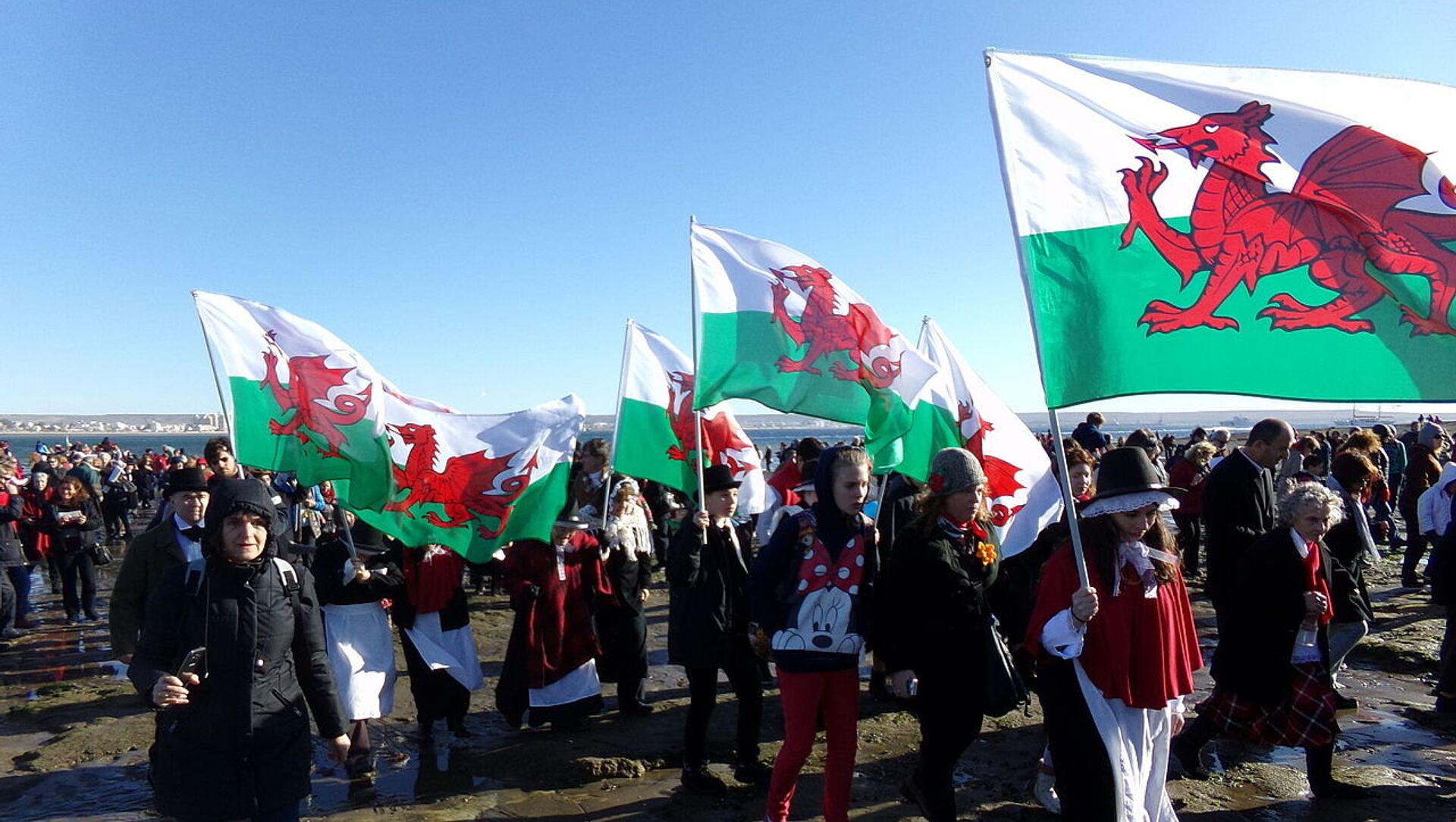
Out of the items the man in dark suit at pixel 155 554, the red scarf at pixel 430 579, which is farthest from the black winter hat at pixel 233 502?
the red scarf at pixel 430 579

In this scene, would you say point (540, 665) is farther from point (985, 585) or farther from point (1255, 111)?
point (1255, 111)

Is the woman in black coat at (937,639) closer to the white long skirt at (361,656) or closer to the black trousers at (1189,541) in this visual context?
the white long skirt at (361,656)

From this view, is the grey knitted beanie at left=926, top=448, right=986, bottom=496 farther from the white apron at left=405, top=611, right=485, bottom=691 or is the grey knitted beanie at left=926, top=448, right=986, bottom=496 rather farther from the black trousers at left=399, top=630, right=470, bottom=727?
the black trousers at left=399, top=630, right=470, bottom=727

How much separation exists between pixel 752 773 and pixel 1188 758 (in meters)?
2.44

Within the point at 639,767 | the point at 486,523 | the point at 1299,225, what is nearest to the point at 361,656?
the point at 486,523

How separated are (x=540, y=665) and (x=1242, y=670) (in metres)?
4.28

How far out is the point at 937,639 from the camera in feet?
13.2

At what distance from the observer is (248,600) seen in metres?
3.32

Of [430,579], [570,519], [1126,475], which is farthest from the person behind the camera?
[570,519]

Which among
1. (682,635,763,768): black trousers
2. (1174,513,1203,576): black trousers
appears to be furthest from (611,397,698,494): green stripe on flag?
(1174,513,1203,576): black trousers

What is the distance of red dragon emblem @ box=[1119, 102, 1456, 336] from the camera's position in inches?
124

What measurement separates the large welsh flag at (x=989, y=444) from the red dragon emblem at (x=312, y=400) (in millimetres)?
3947

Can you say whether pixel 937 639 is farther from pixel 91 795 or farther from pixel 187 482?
pixel 91 795

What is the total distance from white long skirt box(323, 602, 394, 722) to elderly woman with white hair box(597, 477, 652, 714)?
168cm
